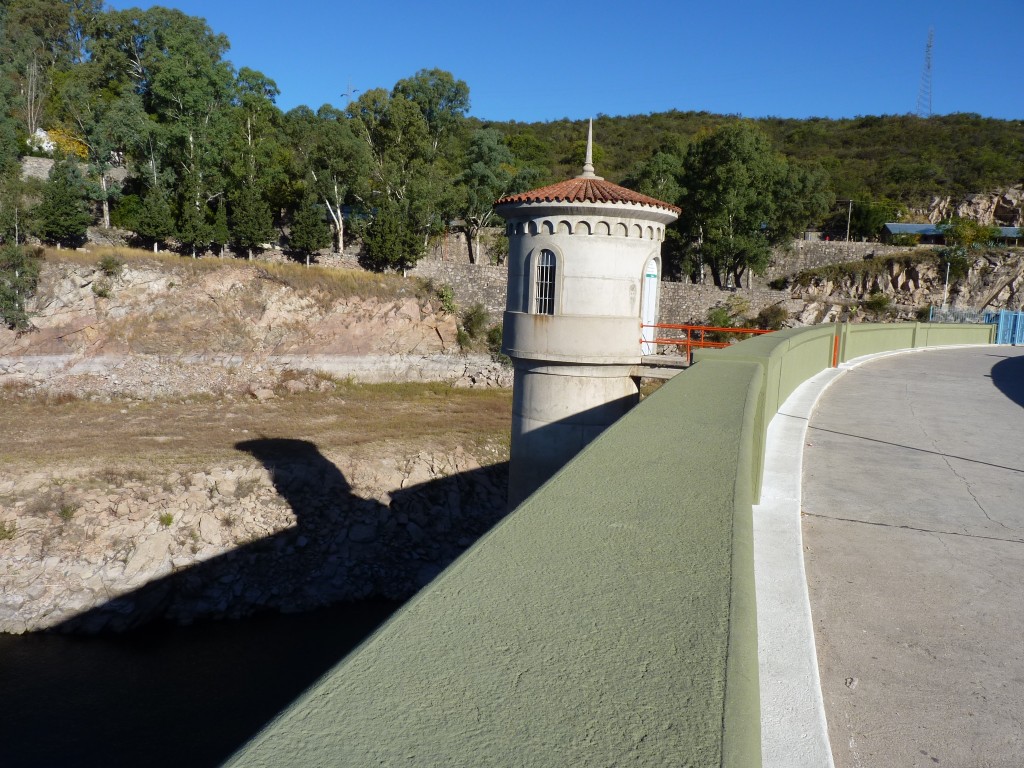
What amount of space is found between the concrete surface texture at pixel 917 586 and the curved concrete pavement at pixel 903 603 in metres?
0.01

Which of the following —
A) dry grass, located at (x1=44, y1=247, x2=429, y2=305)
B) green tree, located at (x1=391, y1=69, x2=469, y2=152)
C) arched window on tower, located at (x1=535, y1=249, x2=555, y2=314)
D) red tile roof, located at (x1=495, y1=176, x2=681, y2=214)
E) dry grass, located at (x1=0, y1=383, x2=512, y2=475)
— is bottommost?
dry grass, located at (x1=0, y1=383, x2=512, y2=475)

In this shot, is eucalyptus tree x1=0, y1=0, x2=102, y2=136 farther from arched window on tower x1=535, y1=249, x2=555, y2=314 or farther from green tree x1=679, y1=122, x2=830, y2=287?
arched window on tower x1=535, y1=249, x2=555, y2=314

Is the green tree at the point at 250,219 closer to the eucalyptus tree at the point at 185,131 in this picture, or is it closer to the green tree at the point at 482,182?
the eucalyptus tree at the point at 185,131

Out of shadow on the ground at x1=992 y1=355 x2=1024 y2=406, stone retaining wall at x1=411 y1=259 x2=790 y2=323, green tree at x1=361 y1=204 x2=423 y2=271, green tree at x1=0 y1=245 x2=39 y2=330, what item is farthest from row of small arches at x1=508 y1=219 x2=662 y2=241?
Answer: green tree at x1=361 y1=204 x2=423 y2=271

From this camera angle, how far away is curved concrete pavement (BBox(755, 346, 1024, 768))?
10.8 feet

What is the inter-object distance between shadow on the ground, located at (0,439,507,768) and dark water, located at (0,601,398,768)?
0.03 m

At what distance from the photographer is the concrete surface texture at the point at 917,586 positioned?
341cm

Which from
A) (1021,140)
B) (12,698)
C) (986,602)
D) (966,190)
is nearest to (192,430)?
(12,698)

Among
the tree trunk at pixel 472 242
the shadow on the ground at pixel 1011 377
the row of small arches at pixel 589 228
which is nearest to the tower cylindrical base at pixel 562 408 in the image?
the row of small arches at pixel 589 228

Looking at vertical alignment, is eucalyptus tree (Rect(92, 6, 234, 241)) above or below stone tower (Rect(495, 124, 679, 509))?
above

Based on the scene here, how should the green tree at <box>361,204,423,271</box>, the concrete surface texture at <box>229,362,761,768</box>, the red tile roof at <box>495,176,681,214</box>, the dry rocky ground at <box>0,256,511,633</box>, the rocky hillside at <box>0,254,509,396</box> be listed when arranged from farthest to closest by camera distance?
the green tree at <box>361,204,423,271</box> → the rocky hillside at <box>0,254,509,396</box> → the dry rocky ground at <box>0,256,511,633</box> → the red tile roof at <box>495,176,681,214</box> → the concrete surface texture at <box>229,362,761,768</box>

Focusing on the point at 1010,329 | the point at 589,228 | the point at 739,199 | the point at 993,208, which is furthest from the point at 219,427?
the point at 993,208

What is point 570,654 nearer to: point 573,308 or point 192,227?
point 573,308

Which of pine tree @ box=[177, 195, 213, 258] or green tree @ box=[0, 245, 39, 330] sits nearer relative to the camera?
green tree @ box=[0, 245, 39, 330]
